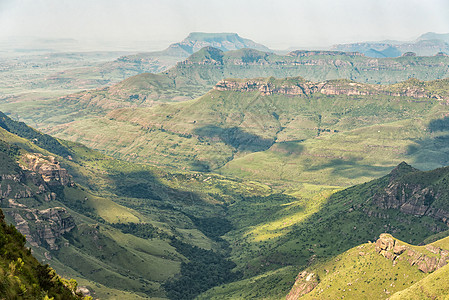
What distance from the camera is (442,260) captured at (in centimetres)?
19650

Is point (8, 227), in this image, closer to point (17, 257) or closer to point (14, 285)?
point (17, 257)

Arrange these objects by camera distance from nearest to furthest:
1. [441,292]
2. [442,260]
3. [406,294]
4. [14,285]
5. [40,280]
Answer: [14,285] → [40,280] → [441,292] → [406,294] → [442,260]

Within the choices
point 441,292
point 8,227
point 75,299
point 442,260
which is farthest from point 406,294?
point 8,227

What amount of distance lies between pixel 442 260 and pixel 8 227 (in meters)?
191

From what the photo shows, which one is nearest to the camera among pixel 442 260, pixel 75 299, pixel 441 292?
pixel 75 299

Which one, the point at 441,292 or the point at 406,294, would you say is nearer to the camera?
the point at 441,292

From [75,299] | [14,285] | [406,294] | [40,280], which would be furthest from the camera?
[406,294]

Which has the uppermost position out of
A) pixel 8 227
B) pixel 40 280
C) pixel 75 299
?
pixel 8 227

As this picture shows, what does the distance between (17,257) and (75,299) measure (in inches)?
467

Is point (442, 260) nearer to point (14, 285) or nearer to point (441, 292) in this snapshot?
point (441, 292)

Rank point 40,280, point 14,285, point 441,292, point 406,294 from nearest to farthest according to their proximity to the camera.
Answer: point 14,285 → point 40,280 → point 441,292 → point 406,294

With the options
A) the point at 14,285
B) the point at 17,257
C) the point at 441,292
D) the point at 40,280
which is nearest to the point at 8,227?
the point at 17,257

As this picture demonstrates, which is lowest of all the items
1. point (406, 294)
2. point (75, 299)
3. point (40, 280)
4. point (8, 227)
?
point (406, 294)

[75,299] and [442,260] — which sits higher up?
[75,299]
